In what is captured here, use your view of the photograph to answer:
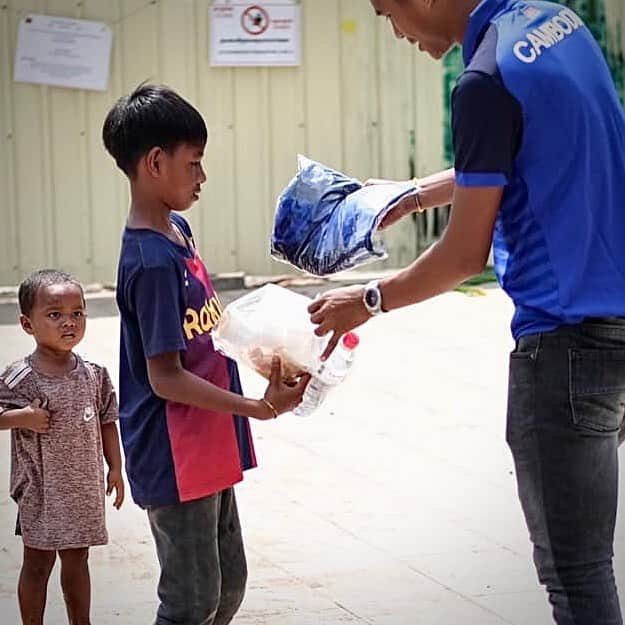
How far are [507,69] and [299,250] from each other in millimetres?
959

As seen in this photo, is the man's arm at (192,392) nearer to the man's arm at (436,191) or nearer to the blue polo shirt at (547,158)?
the blue polo shirt at (547,158)

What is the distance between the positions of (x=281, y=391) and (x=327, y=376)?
12 centimetres

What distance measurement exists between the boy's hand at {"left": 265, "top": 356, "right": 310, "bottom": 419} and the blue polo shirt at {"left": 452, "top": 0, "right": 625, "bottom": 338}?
2.04 ft

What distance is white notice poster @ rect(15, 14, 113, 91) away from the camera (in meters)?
10.9

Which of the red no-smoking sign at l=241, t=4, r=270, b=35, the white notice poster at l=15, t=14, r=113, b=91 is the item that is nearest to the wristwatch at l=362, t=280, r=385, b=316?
the white notice poster at l=15, t=14, r=113, b=91

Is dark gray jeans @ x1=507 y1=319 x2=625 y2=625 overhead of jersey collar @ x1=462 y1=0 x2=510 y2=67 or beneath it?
beneath

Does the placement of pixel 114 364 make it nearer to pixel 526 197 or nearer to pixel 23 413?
pixel 23 413

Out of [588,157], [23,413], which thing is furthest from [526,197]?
[23,413]

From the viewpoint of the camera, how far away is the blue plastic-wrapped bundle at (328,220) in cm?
372

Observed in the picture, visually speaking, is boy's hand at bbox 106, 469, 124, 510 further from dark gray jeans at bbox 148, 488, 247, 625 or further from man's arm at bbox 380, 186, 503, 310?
man's arm at bbox 380, 186, 503, 310

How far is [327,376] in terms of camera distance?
3592mm

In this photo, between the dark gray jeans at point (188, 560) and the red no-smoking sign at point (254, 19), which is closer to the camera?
the dark gray jeans at point (188, 560)

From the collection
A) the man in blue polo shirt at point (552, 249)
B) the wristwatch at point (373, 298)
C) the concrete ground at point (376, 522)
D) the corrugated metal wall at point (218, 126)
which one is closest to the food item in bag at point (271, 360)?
the wristwatch at point (373, 298)

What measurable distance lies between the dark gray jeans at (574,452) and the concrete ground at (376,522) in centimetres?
154
